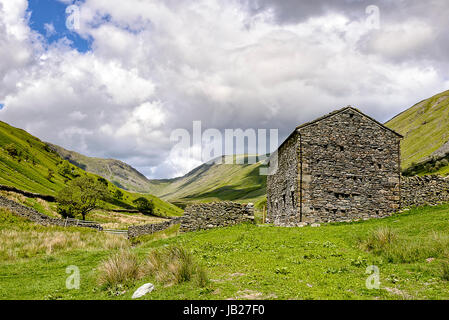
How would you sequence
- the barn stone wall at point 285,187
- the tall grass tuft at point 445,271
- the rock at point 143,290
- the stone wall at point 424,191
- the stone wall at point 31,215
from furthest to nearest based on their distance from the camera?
1. the stone wall at point 31,215
2. the barn stone wall at point 285,187
3. the stone wall at point 424,191
4. the rock at point 143,290
5. the tall grass tuft at point 445,271

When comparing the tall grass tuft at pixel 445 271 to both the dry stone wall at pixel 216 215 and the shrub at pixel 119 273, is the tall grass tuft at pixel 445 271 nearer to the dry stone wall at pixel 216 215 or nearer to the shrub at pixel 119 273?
the shrub at pixel 119 273

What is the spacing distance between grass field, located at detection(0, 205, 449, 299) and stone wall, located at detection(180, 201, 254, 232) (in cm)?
591

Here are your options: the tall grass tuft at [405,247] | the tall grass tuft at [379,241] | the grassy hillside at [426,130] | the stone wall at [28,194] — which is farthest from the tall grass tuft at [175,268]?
the grassy hillside at [426,130]

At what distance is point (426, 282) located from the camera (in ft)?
28.6

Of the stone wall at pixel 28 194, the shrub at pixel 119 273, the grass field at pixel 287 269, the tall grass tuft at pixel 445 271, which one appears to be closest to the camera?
the grass field at pixel 287 269

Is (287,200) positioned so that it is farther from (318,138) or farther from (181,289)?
(181,289)

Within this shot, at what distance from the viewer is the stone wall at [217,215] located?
2483 centimetres

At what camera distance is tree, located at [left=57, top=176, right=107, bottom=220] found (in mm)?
56469

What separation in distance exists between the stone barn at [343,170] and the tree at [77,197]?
145 feet

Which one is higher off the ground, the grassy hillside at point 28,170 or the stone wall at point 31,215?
the grassy hillside at point 28,170

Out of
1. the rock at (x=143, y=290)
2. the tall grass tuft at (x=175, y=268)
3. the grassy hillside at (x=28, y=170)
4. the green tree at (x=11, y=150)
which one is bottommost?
the rock at (x=143, y=290)

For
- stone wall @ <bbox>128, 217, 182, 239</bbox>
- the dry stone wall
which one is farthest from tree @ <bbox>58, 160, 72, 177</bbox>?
the dry stone wall

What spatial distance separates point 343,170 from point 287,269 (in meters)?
17.7
